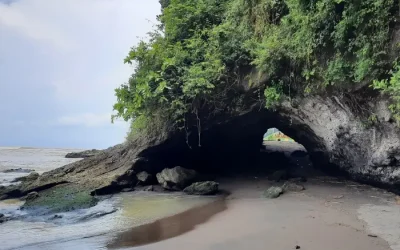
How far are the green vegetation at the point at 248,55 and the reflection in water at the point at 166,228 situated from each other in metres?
3.65

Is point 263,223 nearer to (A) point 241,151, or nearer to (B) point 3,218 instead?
(B) point 3,218

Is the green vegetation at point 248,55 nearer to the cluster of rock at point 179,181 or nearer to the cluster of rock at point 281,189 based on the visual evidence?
the cluster of rock at point 179,181

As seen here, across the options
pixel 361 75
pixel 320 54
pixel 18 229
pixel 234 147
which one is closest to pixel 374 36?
pixel 361 75

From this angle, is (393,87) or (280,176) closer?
(393,87)

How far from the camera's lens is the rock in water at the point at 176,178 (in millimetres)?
14133

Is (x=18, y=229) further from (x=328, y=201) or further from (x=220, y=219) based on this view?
(x=328, y=201)

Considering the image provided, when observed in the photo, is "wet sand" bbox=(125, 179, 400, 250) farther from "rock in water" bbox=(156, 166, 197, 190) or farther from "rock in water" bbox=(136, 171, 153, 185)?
"rock in water" bbox=(136, 171, 153, 185)

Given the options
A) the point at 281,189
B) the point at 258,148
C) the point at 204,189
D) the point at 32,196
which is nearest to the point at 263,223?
the point at 281,189

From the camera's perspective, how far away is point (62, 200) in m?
12.8

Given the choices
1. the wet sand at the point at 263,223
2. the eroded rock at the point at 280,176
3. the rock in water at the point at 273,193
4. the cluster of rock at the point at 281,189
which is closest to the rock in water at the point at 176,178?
the wet sand at the point at 263,223

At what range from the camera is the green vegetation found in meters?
8.10

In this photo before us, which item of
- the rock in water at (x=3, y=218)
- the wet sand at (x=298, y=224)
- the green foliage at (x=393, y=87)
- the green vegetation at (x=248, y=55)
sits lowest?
the rock in water at (x=3, y=218)

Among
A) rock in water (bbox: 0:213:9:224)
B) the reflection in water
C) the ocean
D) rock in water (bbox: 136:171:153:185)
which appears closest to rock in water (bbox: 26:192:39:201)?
rock in water (bbox: 0:213:9:224)

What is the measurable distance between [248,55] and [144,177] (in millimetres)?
6990
